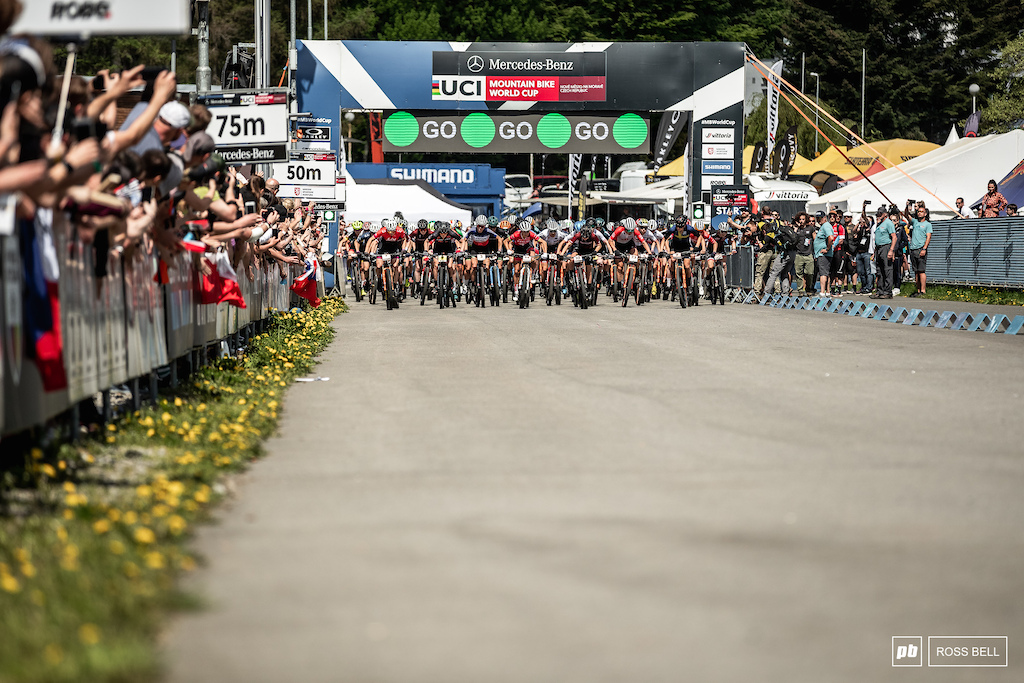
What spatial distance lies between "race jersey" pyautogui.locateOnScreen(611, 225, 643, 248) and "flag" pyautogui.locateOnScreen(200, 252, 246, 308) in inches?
688

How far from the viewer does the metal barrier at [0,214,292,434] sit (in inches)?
272

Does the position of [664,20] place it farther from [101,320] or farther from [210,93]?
[101,320]

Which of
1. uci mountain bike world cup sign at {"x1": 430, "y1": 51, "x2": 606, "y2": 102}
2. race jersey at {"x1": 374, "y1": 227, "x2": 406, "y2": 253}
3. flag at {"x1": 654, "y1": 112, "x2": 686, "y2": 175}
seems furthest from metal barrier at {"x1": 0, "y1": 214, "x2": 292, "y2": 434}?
flag at {"x1": 654, "y1": 112, "x2": 686, "y2": 175}

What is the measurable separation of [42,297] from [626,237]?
2382 cm

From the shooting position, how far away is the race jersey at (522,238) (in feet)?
98.6

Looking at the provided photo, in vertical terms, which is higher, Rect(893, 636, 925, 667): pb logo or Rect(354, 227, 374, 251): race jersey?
Rect(354, 227, 374, 251): race jersey

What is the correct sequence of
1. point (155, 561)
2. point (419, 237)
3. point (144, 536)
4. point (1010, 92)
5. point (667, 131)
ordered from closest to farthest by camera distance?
point (155, 561), point (144, 536), point (419, 237), point (667, 131), point (1010, 92)

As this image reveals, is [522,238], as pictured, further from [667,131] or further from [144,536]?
[144,536]

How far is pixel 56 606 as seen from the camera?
473cm

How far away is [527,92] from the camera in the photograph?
36.5m

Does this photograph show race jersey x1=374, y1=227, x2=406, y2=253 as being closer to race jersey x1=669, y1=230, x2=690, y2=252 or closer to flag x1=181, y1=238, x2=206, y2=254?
race jersey x1=669, y1=230, x2=690, y2=252

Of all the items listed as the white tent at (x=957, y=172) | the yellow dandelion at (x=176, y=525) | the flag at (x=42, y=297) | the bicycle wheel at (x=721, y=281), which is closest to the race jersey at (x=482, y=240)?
the bicycle wheel at (x=721, y=281)

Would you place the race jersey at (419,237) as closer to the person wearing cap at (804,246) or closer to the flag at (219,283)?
the person wearing cap at (804,246)

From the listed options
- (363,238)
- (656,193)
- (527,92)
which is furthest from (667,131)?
(656,193)
